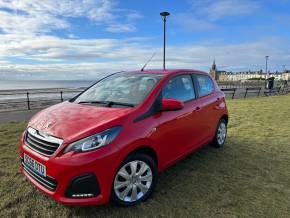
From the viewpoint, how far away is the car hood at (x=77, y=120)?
279cm

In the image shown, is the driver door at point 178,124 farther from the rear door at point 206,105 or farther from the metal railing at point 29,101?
the metal railing at point 29,101

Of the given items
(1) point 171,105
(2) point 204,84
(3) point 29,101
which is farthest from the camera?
(3) point 29,101

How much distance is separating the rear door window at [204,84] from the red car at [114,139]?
0.98ft

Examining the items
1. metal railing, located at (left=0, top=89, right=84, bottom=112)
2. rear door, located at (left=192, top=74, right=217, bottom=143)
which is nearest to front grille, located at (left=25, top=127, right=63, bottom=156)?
rear door, located at (left=192, top=74, right=217, bottom=143)

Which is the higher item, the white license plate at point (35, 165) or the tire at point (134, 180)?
the white license plate at point (35, 165)

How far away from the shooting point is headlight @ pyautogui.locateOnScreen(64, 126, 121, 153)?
268 cm

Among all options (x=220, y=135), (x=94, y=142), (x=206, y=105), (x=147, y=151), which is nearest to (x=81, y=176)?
(x=94, y=142)

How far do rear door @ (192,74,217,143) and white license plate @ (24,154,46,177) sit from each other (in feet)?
8.29

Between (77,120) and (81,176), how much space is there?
2.24 feet

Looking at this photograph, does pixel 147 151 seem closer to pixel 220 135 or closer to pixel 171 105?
pixel 171 105

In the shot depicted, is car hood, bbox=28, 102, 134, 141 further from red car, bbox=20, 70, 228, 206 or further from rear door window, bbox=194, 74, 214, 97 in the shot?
rear door window, bbox=194, 74, 214, 97

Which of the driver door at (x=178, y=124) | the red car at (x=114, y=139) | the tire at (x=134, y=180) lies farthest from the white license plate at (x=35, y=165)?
the driver door at (x=178, y=124)

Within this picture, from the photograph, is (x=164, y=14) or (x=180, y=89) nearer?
(x=180, y=89)

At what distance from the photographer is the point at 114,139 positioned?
278 centimetres
